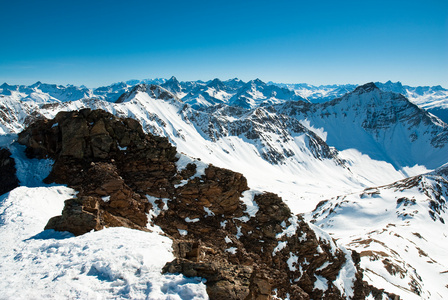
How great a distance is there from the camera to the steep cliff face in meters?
26.1

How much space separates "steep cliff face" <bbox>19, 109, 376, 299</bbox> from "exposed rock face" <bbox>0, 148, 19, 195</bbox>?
2.25 m

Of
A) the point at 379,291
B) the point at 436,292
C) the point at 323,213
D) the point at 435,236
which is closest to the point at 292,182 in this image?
the point at 323,213

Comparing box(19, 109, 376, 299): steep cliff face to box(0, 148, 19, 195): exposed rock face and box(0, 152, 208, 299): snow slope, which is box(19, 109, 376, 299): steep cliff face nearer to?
box(0, 148, 19, 195): exposed rock face

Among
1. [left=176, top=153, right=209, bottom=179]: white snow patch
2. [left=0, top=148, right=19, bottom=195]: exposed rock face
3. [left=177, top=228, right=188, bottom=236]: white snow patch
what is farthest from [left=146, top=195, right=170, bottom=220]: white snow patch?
[left=0, top=148, right=19, bottom=195]: exposed rock face

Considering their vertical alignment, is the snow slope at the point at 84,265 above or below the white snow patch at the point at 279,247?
above

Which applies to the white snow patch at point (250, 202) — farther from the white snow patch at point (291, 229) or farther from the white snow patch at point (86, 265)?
the white snow patch at point (86, 265)

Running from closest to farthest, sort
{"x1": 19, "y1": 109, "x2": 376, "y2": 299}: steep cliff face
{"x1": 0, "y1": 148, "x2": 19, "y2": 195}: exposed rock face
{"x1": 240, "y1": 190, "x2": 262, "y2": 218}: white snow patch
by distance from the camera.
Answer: {"x1": 19, "y1": 109, "x2": 376, "y2": 299}: steep cliff face → {"x1": 0, "y1": 148, "x2": 19, "y2": 195}: exposed rock face → {"x1": 240, "y1": 190, "x2": 262, "y2": 218}: white snow patch

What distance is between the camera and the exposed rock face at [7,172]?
27.5 metres

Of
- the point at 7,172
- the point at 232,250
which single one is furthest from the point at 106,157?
the point at 232,250

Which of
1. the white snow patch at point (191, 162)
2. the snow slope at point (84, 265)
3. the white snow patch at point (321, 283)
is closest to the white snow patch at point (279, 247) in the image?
the white snow patch at point (321, 283)

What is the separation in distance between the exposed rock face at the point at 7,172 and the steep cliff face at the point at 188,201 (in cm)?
225

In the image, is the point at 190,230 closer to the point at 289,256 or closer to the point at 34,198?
the point at 289,256

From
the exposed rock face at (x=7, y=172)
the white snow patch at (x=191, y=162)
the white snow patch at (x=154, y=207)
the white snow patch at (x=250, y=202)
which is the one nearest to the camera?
the white snow patch at (x=154, y=207)

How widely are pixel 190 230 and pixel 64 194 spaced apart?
1405 centimetres
